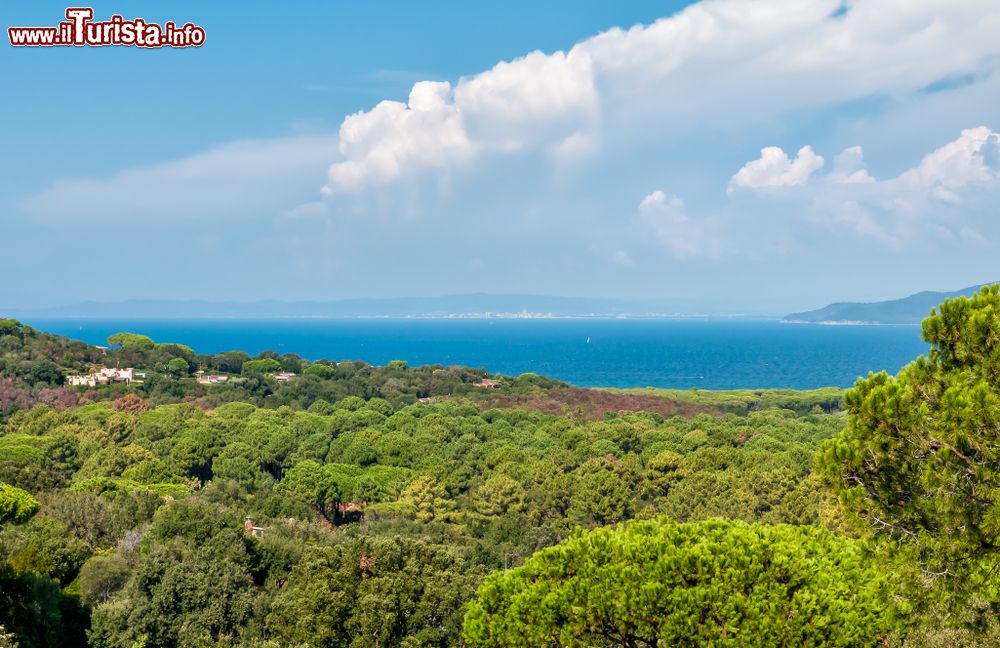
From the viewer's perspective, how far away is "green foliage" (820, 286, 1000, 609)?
29.2 feet

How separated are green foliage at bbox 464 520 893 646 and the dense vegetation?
29mm

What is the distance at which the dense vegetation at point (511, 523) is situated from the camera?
9172 millimetres

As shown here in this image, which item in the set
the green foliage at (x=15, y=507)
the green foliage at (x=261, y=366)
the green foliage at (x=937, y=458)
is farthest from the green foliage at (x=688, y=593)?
the green foliage at (x=261, y=366)

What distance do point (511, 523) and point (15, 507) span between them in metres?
16.8

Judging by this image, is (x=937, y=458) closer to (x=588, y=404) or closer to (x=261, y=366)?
(x=588, y=404)

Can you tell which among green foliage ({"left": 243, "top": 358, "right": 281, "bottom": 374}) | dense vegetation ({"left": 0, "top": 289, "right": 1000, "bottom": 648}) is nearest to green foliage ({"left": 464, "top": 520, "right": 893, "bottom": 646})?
dense vegetation ({"left": 0, "top": 289, "right": 1000, "bottom": 648})

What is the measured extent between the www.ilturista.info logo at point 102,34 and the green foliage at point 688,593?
1885cm

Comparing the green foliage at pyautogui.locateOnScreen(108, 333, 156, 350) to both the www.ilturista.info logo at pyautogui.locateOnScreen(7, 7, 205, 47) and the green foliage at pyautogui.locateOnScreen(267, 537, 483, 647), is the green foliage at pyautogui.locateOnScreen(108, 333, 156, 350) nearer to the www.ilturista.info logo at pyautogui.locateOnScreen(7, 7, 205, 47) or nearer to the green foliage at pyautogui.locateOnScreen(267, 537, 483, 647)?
the www.ilturista.info logo at pyautogui.locateOnScreen(7, 7, 205, 47)

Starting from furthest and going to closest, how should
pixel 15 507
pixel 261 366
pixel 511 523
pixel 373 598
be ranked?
1. pixel 261 366
2. pixel 511 523
3. pixel 15 507
4. pixel 373 598

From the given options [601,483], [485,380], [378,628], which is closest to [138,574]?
[378,628]

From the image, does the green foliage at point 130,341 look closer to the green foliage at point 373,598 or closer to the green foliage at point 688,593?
the green foliage at point 373,598

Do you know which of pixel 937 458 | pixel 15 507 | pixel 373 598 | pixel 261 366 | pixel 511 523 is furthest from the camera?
pixel 261 366

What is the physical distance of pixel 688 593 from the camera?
893cm

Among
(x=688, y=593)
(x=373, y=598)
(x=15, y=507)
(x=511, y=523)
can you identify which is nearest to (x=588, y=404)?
(x=511, y=523)
